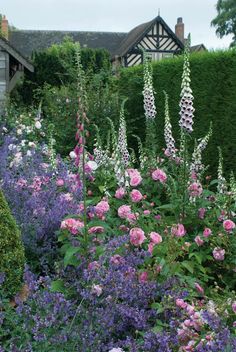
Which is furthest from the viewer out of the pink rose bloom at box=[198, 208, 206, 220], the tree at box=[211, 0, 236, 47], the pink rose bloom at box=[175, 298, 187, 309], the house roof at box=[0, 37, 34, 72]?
the tree at box=[211, 0, 236, 47]

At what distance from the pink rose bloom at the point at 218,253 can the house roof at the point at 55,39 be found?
33.6m

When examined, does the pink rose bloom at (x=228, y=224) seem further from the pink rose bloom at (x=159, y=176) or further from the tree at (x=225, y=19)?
the tree at (x=225, y=19)

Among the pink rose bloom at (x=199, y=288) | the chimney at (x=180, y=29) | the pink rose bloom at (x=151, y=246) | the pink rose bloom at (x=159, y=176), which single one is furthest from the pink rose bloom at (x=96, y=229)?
the chimney at (x=180, y=29)

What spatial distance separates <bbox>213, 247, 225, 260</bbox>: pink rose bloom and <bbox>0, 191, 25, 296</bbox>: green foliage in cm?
135

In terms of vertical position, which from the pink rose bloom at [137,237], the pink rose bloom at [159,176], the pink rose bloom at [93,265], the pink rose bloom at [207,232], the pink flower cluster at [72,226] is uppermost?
the pink rose bloom at [159,176]

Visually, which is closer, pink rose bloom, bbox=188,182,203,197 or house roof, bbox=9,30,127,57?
pink rose bloom, bbox=188,182,203,197

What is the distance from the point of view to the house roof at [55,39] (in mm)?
37469

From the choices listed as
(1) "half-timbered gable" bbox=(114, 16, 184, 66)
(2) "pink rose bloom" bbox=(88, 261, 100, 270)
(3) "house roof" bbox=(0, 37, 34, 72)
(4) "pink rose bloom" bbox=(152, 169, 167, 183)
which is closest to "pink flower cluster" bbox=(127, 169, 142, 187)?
(4) "pink rose bloom" bbox=(152, 169, 167, 183)

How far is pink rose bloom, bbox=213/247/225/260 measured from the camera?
13.5ft

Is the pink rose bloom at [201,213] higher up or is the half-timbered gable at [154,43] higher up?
the half-timbered gable at [154,43]

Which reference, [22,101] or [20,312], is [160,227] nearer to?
[20,312]

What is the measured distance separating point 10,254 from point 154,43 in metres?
31.1

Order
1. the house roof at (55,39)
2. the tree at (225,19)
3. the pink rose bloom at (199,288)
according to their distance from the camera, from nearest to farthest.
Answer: the pink rose bloom at (199,288) < the house roof at (55,39) < the tree at (225,19)

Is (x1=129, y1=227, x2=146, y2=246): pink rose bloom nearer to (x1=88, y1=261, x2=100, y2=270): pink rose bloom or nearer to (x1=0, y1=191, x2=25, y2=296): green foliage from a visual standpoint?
(x1=88, y1=261, x2=100, y2=270): pink rose bloom
